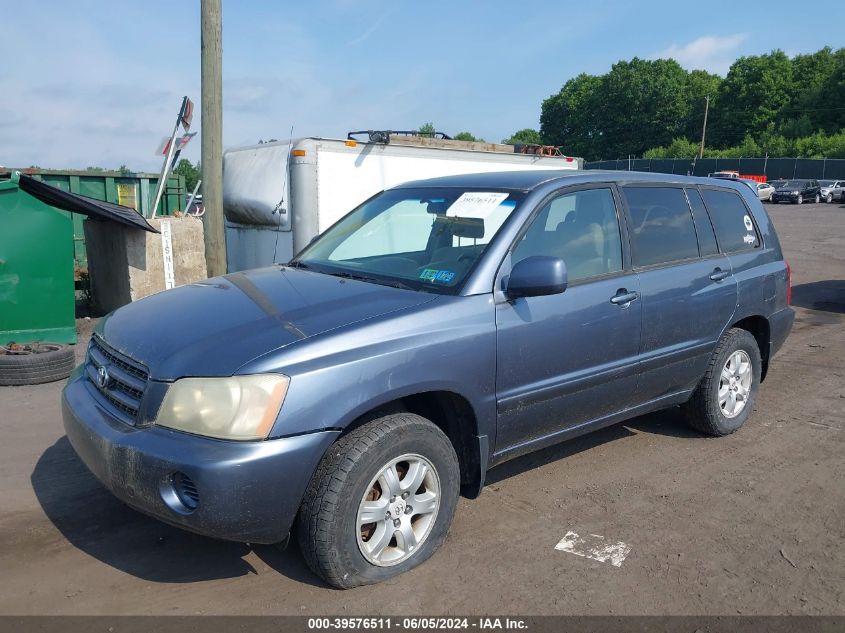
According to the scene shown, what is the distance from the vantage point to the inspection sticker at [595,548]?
3481mm

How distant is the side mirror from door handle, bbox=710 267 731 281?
1715 mm

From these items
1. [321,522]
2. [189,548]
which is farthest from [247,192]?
[321,522]

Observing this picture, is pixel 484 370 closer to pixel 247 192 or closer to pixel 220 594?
pixel 220 594

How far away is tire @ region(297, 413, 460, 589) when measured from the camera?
9.70ft

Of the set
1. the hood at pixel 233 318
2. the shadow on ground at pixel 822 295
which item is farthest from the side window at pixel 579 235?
the shadow on ground at pixel 822 295

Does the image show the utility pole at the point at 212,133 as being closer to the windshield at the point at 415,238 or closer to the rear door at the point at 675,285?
the windshield at the point at 415,238

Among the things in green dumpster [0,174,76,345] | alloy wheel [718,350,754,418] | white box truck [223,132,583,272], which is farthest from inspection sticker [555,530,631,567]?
green dumpster [0,174,76,345]

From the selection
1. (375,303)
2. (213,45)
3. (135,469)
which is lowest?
(135,469)

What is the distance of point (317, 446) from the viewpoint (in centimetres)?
290

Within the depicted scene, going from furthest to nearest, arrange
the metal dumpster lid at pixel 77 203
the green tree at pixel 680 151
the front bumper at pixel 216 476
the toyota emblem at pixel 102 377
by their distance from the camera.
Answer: the green tree at pixel 680 151, the metal dumpster lid at pixel 77 203, the toyota emblem at pixel 102 377, the front bumper at pixel 216 476

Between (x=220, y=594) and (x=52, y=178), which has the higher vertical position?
(x=52, y=178)

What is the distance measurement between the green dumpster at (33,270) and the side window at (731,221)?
602 cm

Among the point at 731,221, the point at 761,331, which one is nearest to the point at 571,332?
the point at 731,221

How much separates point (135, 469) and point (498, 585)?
1612 millimetres
